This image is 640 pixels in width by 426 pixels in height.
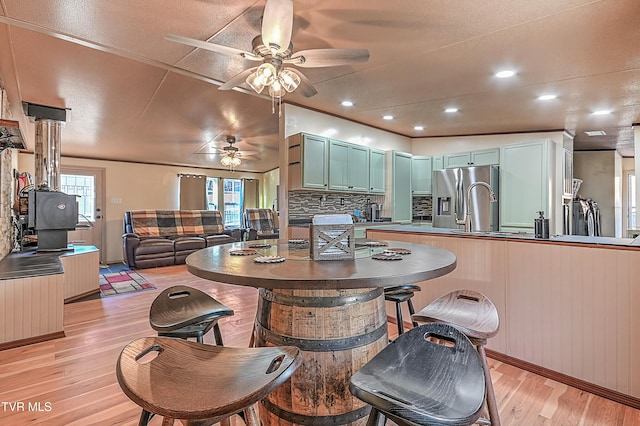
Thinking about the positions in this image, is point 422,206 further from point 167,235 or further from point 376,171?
point 167,235

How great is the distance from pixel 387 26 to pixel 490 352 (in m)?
2.43

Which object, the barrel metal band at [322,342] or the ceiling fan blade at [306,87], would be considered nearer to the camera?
the barrel metal band at [322,342]

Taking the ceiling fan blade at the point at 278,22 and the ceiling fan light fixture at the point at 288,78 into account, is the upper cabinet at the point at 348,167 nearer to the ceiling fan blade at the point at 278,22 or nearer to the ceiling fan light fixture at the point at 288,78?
the ceiling fan light fixture at the point at 288,78

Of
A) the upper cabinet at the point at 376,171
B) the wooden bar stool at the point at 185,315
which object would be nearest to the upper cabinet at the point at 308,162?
the upper cabinet at the point at 376,171

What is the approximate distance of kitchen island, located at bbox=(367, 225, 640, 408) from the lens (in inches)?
70.1

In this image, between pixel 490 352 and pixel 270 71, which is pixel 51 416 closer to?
pixel 270 71

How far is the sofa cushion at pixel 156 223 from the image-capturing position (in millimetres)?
6426

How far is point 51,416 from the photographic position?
5.40 ft

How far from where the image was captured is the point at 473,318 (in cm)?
142

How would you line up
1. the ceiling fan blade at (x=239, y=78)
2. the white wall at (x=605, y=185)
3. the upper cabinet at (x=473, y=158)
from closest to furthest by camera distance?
the ceiling fan blade at (x=239, y=78) < the upper cabinet at (x=473, y=158) < the white wall at (x=605, y=185)

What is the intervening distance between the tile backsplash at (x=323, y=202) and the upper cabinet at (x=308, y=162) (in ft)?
0.90

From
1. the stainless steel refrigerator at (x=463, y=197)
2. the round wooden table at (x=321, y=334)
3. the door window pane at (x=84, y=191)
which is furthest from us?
the door window pane at (x=84, y=191)

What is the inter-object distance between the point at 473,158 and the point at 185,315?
4.95m

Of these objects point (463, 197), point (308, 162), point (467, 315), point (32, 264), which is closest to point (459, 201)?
point (463, 197)
